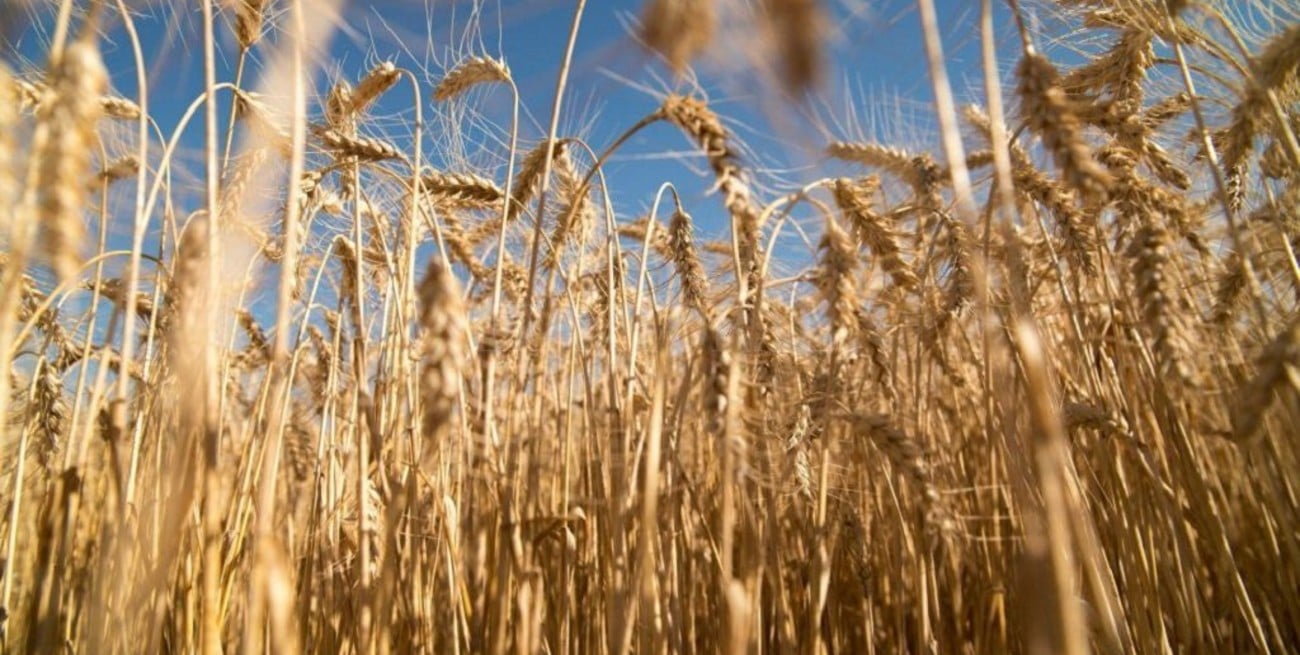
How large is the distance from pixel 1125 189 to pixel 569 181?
173 cm

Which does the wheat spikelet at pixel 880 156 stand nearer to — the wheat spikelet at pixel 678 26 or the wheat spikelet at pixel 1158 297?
the wheat spikelet at pixel 1158 297

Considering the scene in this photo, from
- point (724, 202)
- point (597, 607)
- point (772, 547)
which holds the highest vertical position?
point (724, 202)

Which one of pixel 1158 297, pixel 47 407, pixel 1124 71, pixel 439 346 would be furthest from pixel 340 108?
pixel 1124 71

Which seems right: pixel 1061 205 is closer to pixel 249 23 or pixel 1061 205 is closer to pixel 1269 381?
pixel 1269 381

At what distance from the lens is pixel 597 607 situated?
5.56ft

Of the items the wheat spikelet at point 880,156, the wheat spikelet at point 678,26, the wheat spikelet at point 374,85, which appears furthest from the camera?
the wheat spikelet at point 880,156

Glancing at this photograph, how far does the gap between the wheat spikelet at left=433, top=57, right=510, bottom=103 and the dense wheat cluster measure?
13 mm

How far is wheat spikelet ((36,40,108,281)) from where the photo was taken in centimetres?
90

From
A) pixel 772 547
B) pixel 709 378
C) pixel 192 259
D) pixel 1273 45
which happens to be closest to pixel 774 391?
pixel 772 547

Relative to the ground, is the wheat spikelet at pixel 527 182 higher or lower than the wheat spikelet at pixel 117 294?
higher

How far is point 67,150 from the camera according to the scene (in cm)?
91

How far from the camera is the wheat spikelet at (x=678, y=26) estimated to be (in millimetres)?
1353

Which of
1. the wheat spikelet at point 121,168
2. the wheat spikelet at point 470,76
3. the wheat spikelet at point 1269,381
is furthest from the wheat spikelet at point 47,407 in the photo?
the wheat spikelet at point 1269,381

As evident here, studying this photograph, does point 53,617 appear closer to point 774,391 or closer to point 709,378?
point 709,378
